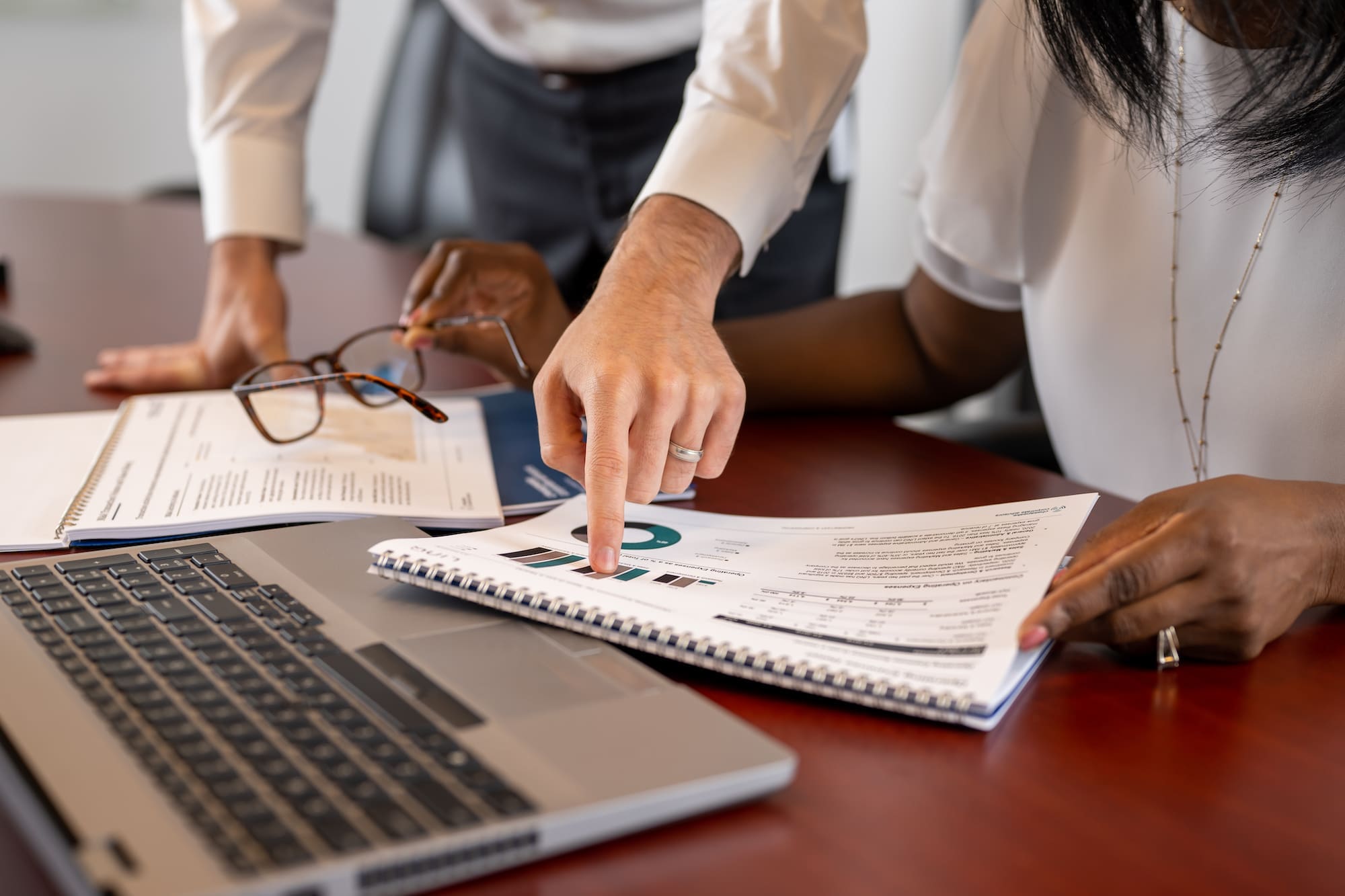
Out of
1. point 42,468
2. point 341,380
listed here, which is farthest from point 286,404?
point 42,468

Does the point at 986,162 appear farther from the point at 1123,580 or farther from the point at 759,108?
the point at 1123,580

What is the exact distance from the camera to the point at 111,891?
1.21 feet

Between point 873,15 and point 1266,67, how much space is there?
2561 mm

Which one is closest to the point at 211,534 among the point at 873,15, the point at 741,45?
the point at 741,45

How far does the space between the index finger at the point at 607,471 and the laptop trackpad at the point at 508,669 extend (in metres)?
0.09

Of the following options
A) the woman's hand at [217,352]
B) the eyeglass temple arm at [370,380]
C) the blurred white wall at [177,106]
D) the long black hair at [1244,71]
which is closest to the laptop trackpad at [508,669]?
the eyeglass temple arm at [370,380]

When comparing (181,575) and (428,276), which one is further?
(428,276)

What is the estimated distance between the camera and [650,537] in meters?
0.73

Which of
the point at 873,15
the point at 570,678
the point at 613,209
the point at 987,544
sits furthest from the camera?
the point at 873,15

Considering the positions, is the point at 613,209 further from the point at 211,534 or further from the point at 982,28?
the point at 211,534

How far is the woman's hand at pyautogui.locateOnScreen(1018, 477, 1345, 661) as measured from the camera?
0.57 meters

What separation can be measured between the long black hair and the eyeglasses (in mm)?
483

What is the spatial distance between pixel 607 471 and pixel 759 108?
0.45 m

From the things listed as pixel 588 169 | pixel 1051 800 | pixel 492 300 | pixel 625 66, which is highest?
pixel 625 66
